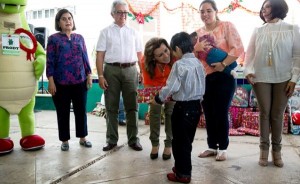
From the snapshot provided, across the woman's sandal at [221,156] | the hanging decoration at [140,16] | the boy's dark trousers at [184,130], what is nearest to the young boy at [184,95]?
the boy's dark trousers at [184,130]

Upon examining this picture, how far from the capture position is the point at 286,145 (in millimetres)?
2916

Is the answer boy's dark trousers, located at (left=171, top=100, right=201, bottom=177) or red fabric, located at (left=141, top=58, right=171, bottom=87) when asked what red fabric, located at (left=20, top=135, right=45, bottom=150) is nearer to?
red fabric, located at (left=141, top=58, right=171, bottom=87)

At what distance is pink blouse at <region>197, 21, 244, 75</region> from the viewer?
2191 millimetres

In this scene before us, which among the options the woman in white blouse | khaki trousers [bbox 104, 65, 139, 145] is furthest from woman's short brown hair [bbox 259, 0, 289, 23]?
khaki trousers [bbox 104, 65, 139, 145]

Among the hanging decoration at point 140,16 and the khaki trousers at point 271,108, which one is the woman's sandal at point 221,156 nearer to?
the khaki trousers at point 271,108

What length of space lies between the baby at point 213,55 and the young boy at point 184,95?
0.33 metres

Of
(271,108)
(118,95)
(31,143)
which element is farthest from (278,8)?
(31,143)

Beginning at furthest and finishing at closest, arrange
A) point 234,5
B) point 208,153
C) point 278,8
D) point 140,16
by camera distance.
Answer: point 140,16 < point 234,5 < point 208,153 < point 278,8

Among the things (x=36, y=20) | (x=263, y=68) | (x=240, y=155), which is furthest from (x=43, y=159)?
(x=36, y=20)

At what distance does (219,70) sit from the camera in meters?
2.21

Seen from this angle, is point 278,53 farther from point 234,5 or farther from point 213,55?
point 234,5

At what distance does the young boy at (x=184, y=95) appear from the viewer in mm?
1852

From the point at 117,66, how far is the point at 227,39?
0.94 meters

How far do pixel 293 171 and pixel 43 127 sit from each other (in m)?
2.99
